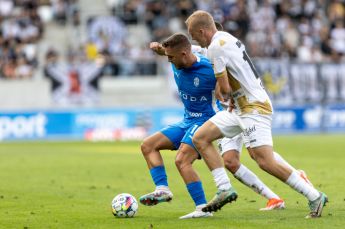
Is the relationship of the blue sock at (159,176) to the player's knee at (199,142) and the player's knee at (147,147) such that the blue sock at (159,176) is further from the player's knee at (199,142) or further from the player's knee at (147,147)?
the player's knee at (199,142)

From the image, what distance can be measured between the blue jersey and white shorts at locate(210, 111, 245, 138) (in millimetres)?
635

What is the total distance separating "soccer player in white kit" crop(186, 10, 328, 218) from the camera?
10.5 m

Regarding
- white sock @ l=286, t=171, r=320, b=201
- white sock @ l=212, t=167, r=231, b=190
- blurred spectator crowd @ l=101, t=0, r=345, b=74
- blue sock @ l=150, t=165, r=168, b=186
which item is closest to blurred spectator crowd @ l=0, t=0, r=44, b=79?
blurred spectator crowd @ l=101, t=0, r=345, b=74

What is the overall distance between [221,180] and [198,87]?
52.9 inches

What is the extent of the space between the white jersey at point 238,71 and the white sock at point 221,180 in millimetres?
760

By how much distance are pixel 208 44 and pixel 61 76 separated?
77.8ft

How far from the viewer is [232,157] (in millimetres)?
11844

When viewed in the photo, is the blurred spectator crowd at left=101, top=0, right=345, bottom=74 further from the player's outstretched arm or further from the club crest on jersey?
the club crest on jersey

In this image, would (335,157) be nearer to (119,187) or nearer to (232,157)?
(119,187)

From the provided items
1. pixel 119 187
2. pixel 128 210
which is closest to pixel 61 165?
pixel 119 187

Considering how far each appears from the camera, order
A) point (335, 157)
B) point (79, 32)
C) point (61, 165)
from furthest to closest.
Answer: point (79, 32) < point (335, 157) < point (61, 165)

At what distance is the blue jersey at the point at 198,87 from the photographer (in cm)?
1120

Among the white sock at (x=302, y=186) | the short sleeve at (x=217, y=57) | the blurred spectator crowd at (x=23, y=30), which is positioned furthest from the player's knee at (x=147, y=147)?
the blurred spectator crowd at (x=23, y=30)

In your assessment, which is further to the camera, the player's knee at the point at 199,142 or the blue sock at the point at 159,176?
the blue sock at the point at 159,176
